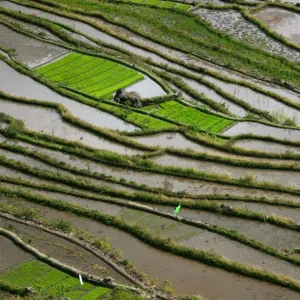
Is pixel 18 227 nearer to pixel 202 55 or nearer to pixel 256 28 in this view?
pixel 202 55

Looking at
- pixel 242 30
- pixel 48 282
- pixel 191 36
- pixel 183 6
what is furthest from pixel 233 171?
pixel 183 6

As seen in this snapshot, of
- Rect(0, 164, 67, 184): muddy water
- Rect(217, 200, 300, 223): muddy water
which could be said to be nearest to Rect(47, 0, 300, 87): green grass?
Rect(217, 200, 300, 223): muddy water

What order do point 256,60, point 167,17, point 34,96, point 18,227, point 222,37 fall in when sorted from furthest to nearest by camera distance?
point 167,17, point 222,37, point 256,60, point 34,96, point 18,227

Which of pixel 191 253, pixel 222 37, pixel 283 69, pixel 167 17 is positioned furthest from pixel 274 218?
pixel 167 17

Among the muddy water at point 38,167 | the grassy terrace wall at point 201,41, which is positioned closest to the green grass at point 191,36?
the grassy terrace wall at point 201,41

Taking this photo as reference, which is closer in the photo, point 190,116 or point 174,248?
point 174,248

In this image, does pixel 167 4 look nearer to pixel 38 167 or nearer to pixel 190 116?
pixel 190 116
